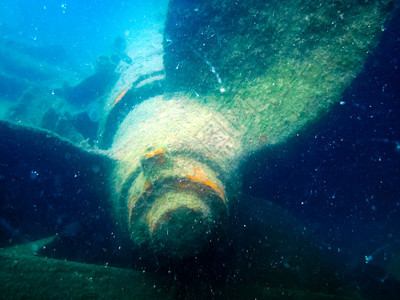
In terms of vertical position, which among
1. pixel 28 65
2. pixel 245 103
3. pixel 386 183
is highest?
pixel 28 65

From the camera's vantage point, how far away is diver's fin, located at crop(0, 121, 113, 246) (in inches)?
114

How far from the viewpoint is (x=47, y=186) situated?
317 centimetres

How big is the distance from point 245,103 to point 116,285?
9.70 feet

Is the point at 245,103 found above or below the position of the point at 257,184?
above

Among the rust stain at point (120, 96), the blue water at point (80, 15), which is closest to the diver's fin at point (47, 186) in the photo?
the rust stain at point (120, 96)

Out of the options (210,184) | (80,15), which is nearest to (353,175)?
(210,184)

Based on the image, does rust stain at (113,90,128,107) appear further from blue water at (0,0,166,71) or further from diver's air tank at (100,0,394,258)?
blue water at (0,0,166,71)

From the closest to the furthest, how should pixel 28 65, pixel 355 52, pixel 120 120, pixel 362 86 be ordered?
pixel 355 52, pixel 362 86, pixel 120 120, pixel 28 65

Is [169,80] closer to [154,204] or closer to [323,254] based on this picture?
[154,204]

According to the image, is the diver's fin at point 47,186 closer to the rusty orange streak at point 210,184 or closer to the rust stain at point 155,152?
the rust stain at point 155,152

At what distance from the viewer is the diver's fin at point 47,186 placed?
2896 millimetres

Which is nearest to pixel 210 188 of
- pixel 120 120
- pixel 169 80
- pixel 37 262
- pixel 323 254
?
pixel 37 262

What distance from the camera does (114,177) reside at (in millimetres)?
3385

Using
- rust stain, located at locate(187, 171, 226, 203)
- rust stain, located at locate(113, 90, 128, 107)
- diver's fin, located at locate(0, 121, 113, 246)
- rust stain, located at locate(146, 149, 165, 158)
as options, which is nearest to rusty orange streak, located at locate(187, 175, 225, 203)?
rust stain, located at locate(187, 171, 226, 203)
